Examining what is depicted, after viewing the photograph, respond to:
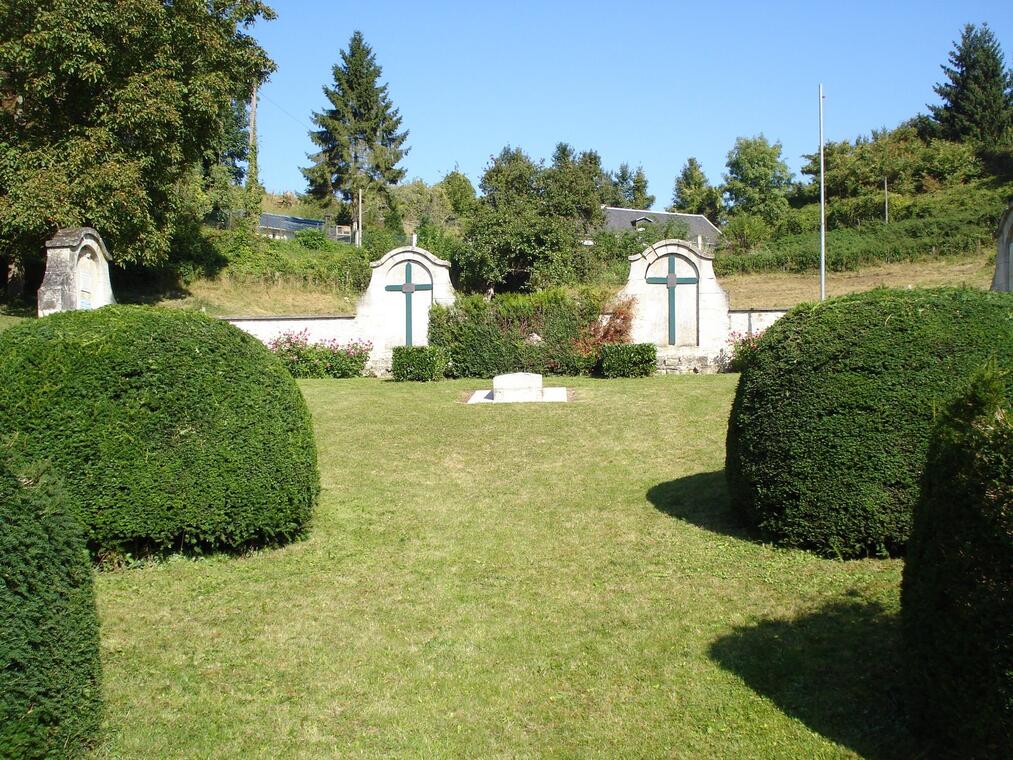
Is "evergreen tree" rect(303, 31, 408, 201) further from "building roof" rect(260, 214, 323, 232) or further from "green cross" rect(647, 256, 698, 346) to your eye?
"green cross" rect(647, 256, 698, 346)

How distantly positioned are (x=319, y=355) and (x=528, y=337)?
201 inches

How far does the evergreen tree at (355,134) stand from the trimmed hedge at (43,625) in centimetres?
4959

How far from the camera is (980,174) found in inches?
1806

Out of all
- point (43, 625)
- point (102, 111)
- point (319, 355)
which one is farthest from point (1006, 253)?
point (102, 111)

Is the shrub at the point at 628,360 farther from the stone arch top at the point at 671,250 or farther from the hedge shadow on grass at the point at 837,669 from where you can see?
the hedge shadow on grass at the point at 837,669

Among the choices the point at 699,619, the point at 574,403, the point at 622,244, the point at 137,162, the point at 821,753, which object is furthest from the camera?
the point at 622,244

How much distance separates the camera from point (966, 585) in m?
3.64

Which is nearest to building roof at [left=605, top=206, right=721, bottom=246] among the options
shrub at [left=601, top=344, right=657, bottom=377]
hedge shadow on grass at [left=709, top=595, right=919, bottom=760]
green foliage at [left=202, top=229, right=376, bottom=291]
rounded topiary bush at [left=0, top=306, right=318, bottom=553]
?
green foliage at [left=202, top=229, right=376, bottom=291]

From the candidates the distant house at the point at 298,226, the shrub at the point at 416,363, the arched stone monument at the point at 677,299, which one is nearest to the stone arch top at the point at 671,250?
the arched stone monument at the point at 677,299

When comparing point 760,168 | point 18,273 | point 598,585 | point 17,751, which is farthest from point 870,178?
point 17,751

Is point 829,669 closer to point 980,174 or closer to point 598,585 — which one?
point 598,585

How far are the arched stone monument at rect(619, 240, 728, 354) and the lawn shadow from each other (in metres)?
11.0

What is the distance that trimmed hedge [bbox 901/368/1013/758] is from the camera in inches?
136

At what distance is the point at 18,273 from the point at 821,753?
2790 centimetres
